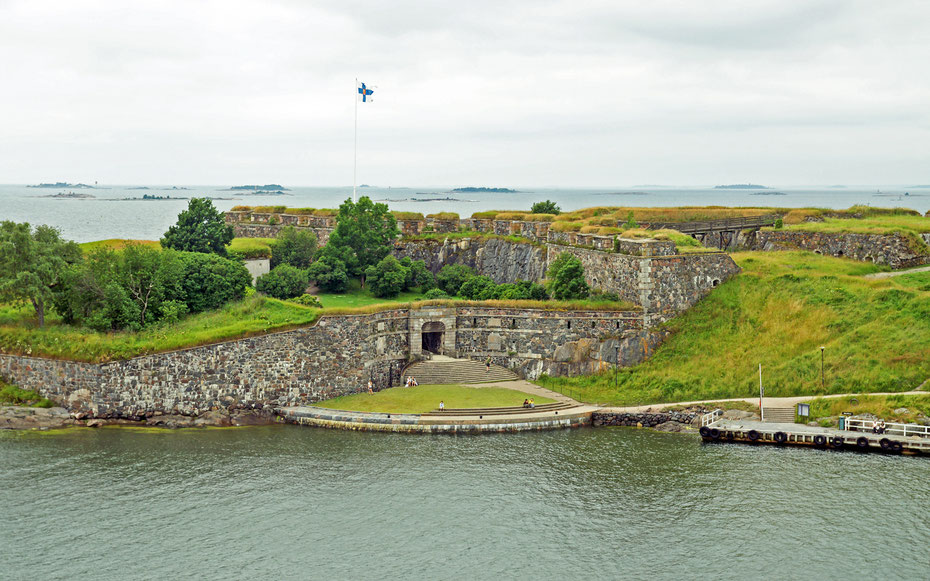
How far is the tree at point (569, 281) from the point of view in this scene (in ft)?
192

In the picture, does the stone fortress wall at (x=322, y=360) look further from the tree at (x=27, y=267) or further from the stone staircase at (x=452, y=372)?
the tree at (x=27, y=267)

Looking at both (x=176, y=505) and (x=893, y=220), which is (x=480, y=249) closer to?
(x=893, y=220)

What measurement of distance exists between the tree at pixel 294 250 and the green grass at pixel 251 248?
74cm

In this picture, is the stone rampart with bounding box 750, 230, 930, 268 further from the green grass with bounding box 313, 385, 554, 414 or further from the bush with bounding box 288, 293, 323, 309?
the bush with bounding box 288, 293, 323, 309

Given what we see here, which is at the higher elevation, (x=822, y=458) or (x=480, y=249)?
(x=480, y=249)

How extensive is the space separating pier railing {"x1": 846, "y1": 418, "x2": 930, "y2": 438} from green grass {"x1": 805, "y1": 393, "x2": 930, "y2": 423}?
740mm

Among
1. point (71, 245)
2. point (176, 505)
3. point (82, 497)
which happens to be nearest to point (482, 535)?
point (176, 505)

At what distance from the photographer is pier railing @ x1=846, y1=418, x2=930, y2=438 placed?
4300cm

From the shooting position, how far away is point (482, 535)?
112ft

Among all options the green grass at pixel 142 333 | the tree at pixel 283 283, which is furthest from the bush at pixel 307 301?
the tree at pixel 283 283

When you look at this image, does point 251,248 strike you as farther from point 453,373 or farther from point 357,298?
point 453,373

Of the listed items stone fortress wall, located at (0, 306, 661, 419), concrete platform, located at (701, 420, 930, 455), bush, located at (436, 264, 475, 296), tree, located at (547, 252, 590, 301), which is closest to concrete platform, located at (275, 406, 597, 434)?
stone fortress wall, located at (0, 306, 661, 419)

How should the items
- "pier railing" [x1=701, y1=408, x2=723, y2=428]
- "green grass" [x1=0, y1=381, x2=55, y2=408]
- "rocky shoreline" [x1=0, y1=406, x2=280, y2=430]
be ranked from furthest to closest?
"green grass" [x1=0, y1=381, x2=55, y2=408]
"rocky shoreline" [x1=0, y1=406, x2=280, y2=430]
"pier railing" [x1=701, y1=408, x2=723, y2=428]

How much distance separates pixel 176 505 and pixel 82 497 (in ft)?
14.6
